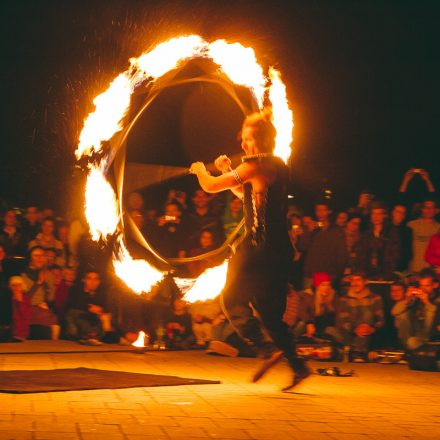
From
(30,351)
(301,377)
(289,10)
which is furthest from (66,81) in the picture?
(301,377)

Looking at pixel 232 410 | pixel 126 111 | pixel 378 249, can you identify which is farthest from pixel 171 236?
pixel 232 410

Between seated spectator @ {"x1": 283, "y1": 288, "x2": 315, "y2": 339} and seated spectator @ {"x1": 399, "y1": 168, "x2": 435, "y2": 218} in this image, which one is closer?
seated spectator @ {"x1": 283, "y1": 288, "x2": 315, "y2": 339}

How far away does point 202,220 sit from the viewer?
10.7 m

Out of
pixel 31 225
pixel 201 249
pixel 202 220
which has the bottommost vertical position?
pixel 201 249

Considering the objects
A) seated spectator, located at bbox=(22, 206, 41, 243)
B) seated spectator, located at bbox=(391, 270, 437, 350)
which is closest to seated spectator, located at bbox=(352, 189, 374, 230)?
seated spectator, located at bbox=(391, 270, 437, 350)

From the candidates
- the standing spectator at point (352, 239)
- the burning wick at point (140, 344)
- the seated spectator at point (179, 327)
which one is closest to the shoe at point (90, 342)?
the burning wick at point (140, 344)

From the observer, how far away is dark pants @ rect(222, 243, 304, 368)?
6660 millimetres

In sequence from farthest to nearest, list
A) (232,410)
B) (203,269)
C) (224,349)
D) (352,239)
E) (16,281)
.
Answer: (352,239) → (16,281) → (203,269) → (224,349) → (232,410)

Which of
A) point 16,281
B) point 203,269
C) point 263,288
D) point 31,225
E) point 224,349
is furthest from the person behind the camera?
point 31,225

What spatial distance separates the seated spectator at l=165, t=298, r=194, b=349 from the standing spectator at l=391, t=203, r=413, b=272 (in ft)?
7.90

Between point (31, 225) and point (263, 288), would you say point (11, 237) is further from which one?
point (263, 288)

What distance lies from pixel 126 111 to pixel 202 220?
92.2 inches

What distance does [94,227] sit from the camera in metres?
8.61

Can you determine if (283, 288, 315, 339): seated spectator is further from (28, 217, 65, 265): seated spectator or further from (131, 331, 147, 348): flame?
(28, 217, 65, 265): seated spectator
